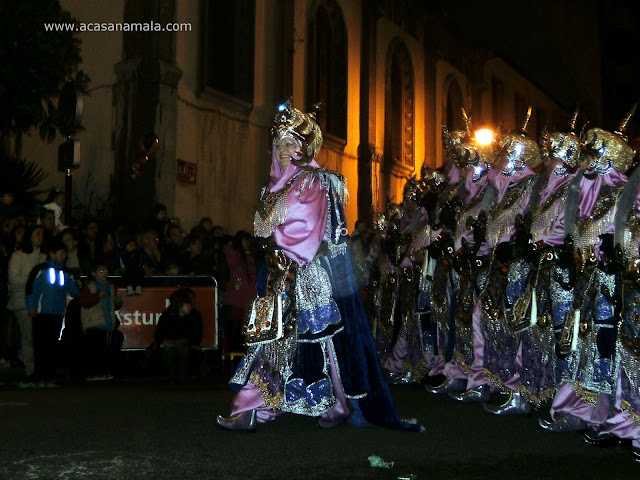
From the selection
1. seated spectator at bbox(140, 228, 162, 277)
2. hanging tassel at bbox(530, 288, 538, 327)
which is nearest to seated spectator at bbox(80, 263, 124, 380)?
seated spectator at bbox(140, 228, 162, 277)

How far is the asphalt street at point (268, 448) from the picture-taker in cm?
513

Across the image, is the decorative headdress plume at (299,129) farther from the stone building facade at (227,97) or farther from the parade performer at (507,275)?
the stone building facade at (227,97)

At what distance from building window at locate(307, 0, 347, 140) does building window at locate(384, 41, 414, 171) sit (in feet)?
9.75

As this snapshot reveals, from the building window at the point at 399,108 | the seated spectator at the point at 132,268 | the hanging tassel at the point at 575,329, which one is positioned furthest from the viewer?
the building window at the point at 399,108

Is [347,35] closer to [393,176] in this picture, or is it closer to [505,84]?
[393,176]

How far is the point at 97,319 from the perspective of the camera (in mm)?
10695

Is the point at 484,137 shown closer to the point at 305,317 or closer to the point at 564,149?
the point at 564,149

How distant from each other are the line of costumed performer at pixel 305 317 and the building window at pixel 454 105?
26.6m

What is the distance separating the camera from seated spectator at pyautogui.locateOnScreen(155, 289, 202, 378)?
11.1 metres

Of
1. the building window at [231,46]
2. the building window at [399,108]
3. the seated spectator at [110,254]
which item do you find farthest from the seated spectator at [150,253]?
the building window at [399,108]

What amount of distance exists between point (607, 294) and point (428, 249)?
3504mm

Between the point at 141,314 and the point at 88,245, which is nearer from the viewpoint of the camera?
the point at 141,314

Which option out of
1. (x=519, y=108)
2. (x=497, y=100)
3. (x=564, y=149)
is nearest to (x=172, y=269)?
(x=564, y=149)

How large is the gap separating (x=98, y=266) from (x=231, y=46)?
9.96 metres
